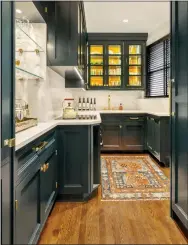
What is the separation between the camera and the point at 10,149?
1229mm

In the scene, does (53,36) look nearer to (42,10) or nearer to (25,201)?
(42,10)

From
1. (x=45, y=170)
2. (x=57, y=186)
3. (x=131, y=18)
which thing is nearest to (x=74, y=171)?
(x=57, y=186)

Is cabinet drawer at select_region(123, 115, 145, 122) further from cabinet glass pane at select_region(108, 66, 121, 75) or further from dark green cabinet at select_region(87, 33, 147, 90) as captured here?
cabinet glass pane at select_region(108, 66, 121, 75)

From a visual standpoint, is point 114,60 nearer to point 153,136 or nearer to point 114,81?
point 114,81

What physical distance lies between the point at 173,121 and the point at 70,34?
4.89 ft

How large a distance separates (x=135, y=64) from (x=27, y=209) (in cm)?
476

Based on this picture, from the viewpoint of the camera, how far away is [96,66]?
579 centimetres

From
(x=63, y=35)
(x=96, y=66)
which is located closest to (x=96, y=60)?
(x=96, y=66)

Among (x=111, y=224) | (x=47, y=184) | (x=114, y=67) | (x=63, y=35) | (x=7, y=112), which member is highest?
(x=114, y=67)

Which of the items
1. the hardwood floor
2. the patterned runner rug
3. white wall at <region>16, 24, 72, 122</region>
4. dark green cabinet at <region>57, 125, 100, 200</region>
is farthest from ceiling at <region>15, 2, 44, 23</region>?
the patterned runner rug

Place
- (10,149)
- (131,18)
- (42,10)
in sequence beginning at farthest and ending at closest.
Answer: (131,18) → (42,10) → (10,149)

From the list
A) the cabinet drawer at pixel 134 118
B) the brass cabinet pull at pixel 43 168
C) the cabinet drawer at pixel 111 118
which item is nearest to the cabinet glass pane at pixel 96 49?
the cabinet drawer at pixel 111 118

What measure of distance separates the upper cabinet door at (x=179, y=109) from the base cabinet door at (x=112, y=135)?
3.00 meters

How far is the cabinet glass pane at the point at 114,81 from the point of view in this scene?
19.0 ft
